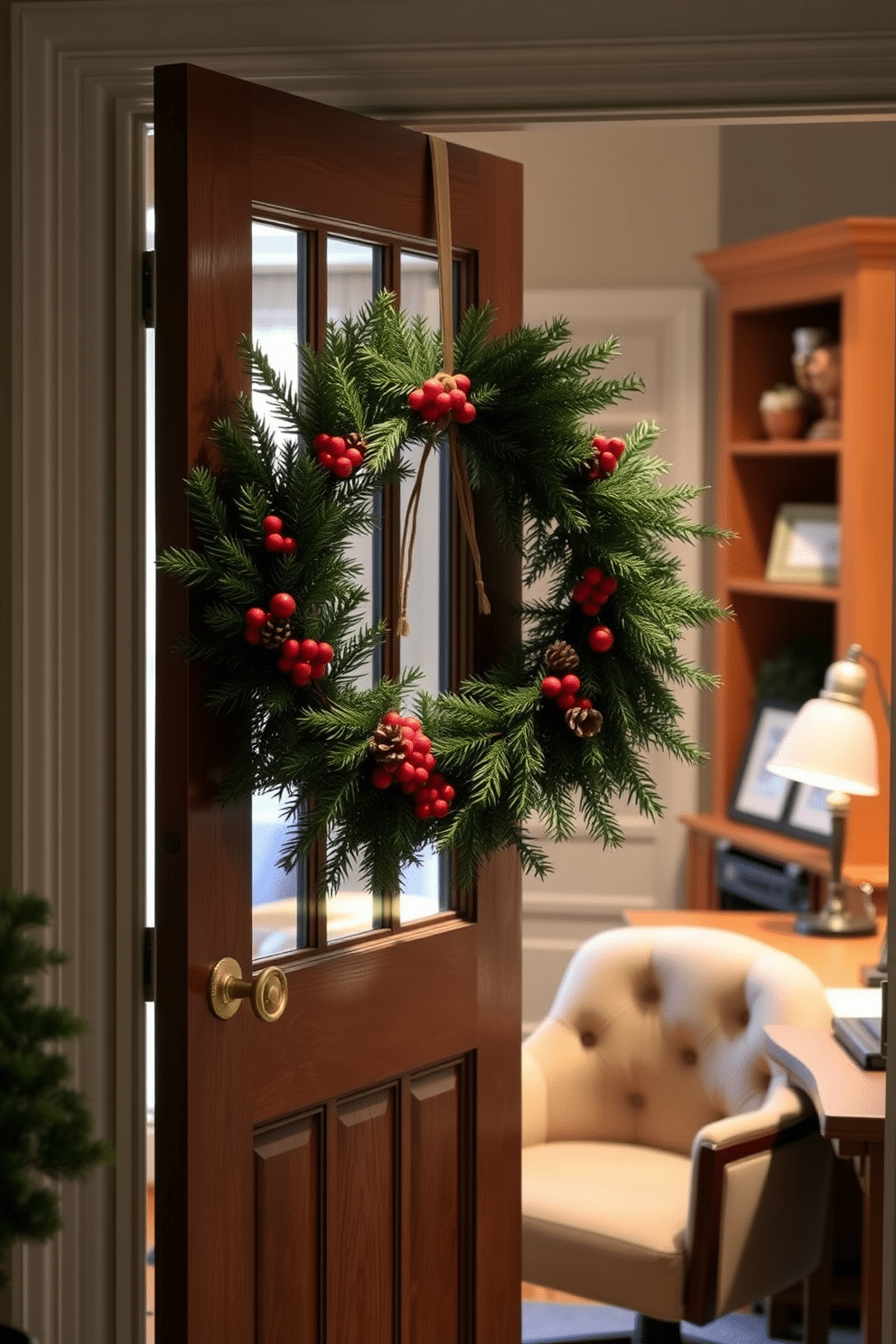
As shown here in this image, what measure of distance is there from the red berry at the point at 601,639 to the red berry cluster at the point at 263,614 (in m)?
0.42

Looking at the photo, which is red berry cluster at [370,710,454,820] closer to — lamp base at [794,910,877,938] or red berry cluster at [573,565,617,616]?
red berry cluster at [573,565,617,616]

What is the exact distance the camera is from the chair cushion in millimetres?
2807

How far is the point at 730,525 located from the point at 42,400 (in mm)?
2829

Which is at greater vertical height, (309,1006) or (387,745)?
(387,745)

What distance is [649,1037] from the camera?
3.27 meters

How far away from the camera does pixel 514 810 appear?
6.57ft

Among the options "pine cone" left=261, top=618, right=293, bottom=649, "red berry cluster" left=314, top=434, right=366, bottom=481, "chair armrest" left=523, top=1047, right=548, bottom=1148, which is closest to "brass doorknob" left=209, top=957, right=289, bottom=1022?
"pine cone" left=261, top=618, right=293, bottom=649

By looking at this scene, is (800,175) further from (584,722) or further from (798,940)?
(584,722)

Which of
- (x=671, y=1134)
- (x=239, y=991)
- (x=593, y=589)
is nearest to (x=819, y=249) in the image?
(x=671, y=1134)

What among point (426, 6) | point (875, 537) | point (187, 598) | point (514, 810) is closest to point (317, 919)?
point (514, 810)

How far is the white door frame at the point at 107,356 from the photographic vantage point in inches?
82.4

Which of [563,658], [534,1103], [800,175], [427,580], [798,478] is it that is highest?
[800,175]

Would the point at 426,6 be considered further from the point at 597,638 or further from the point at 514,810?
the point at 514,810

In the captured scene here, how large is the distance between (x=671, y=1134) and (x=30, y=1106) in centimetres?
222
